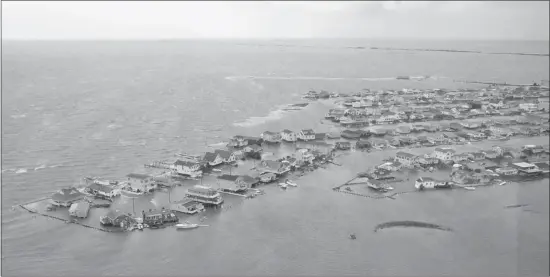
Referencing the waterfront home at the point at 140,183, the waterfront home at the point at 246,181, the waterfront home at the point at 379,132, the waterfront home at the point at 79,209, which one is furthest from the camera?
the waterfront home at the point at 379,132

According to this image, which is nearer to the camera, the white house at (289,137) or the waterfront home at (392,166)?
the waterfront home at (392,166)

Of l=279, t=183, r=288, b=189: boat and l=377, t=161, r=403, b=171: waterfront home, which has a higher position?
l=377, t=161, r=403, b=171: waterfront home

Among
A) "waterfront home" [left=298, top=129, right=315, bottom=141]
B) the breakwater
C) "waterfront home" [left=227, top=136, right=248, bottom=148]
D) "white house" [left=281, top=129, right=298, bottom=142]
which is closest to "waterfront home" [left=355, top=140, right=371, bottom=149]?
"waterfront home" [left=298, top=129, right=315, bottom=141]

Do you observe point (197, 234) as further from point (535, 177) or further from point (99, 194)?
point (535, 177)

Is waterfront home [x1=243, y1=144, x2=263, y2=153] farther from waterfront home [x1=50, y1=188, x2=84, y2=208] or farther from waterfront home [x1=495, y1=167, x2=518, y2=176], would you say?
waterfront home [x1=495, y1=167, x2=518, y2=176]

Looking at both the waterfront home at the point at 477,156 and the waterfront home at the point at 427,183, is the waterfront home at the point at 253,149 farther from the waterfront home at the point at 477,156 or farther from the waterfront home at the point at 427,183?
the waterfront home at the point at 477,156

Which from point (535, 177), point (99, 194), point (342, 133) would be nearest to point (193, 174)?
point (99, 194)

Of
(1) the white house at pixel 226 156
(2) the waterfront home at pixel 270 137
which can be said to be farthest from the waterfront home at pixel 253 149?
(2) the waterfront home at pixel 270 137
